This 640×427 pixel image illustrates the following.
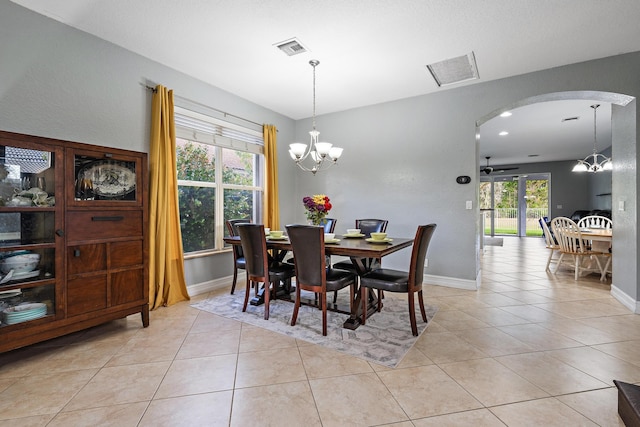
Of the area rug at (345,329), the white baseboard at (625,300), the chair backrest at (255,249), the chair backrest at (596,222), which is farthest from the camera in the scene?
the chair backrest at (596,222)

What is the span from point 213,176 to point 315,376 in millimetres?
3083

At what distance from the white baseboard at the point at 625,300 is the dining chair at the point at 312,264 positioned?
9.79 ft

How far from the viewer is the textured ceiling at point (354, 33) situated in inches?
93.1

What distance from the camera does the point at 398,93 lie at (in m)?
4.19

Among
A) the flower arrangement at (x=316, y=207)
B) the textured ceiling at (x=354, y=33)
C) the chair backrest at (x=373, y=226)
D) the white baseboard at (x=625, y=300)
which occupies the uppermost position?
the textured ceiling at (x=354, y=33)

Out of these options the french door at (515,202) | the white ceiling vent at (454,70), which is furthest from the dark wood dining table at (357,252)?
the french door at (515,202)

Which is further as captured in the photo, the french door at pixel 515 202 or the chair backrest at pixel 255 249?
the french door at pixel 515 202

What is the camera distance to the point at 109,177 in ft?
8.21

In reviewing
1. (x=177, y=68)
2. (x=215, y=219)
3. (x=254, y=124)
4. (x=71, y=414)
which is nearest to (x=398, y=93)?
(x=254, y=124)

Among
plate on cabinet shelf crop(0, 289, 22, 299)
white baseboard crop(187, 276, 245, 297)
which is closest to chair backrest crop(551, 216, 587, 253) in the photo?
white baseboard crop(187, 276, 245, 297)

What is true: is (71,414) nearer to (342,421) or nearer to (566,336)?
(342,421)

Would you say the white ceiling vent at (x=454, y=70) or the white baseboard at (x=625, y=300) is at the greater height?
the white ceiling vent at (x=454, y=70)

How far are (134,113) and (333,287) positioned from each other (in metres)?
2.75

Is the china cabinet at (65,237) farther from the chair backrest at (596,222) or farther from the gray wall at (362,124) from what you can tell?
the chair backrest at (596,222)
